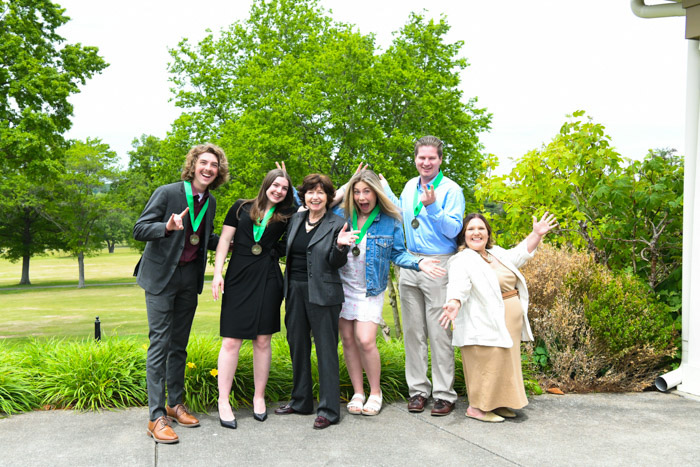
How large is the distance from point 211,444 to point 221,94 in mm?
23101

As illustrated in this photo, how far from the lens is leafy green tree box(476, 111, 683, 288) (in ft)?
22.1

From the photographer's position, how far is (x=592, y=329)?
5730mm

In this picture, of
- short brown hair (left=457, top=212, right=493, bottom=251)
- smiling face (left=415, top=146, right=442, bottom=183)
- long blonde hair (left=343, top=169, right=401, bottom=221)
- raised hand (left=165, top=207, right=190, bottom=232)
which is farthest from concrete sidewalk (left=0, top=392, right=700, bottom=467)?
smiling face (left=415, top=146, right=442, bottom=183)

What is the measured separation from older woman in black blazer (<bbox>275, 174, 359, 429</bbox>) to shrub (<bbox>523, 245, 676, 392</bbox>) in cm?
230

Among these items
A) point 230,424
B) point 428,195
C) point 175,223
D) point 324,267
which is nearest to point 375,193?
point 428,195

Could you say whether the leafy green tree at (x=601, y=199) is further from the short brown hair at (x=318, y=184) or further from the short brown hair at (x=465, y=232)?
the short brown hair at (x=318, y=184)

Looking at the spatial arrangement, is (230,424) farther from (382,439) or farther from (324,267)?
(324,267)

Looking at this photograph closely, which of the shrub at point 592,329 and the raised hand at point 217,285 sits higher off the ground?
the raised hand at point 217,285

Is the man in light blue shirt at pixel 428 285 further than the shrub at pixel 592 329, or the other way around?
the shrub at pixel 592 329

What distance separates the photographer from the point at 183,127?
25.5 metres

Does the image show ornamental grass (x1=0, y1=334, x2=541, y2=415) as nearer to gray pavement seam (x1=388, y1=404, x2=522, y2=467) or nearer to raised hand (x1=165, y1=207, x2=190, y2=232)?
gray pavement seam (x1=388, y1=404, x2=522, y2=467)

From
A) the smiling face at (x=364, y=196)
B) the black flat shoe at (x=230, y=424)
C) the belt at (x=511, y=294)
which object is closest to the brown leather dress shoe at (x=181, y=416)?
the black flat shoe at (x=230, y=424)

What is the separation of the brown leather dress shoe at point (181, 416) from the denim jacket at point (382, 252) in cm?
167

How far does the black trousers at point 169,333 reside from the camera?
4402 millimetres
